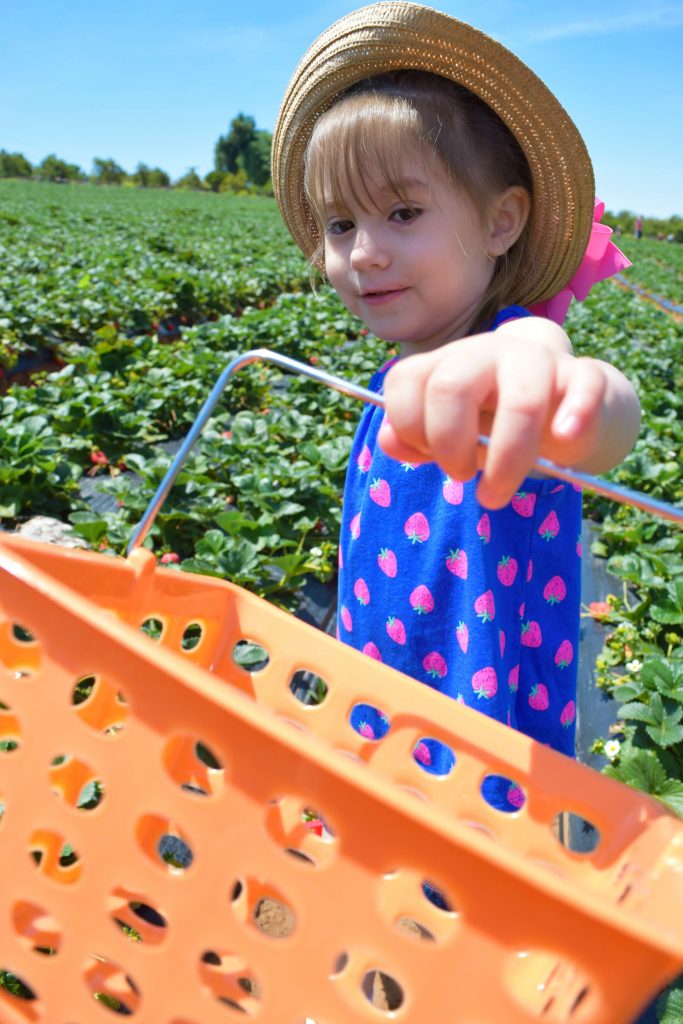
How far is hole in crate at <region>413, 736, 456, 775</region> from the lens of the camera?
57.9 inches

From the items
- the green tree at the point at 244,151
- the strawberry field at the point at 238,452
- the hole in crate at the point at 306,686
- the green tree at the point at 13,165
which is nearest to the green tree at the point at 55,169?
the green tree at the point at 13,165

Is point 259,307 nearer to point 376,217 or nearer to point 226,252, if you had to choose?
point 226,252

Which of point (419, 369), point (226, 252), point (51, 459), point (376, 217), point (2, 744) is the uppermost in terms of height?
point (226, 252)

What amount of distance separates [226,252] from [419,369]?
13.9 metres

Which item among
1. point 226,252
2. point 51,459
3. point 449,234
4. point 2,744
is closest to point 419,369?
point 449,234

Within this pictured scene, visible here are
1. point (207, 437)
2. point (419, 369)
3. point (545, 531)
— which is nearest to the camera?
point (419, 369)

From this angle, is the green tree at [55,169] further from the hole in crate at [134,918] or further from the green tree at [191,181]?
the hole in crate at [134,918]

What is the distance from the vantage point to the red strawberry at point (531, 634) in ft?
5.24

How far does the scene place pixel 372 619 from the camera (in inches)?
65.2

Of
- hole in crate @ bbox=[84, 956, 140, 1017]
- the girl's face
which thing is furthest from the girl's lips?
hole in crate @ bbox=[84, 956, 140, 1017]

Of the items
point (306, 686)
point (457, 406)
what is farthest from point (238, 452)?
point (457, 406)

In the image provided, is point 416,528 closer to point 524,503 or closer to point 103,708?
point 524,503

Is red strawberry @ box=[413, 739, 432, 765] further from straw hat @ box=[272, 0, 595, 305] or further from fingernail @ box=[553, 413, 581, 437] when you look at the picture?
fingernail @ box=[553, 413, 581, 437]

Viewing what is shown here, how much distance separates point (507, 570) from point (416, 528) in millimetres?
193
